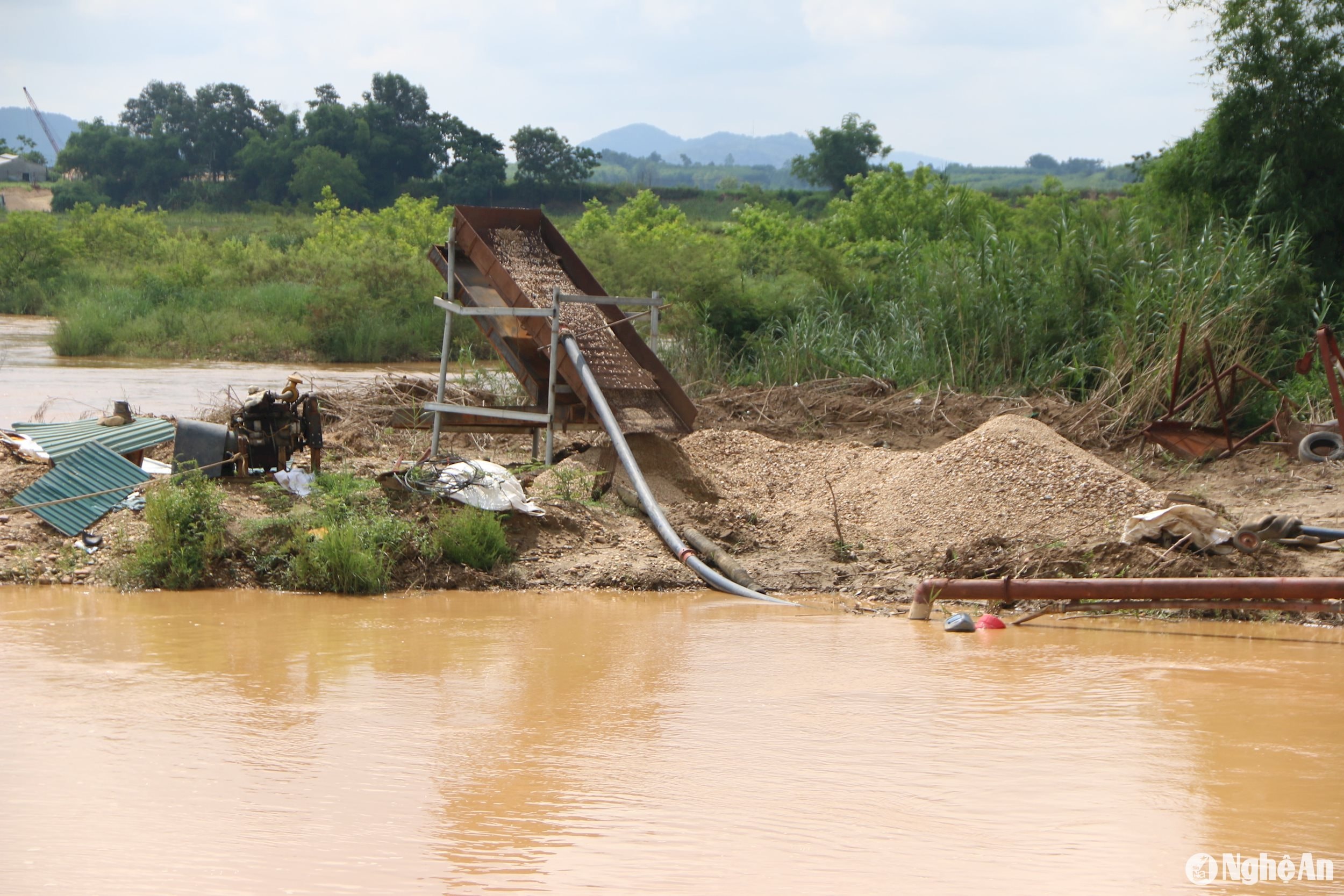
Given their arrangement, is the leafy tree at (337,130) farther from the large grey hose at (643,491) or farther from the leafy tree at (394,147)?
the large grey hose at (643,491)

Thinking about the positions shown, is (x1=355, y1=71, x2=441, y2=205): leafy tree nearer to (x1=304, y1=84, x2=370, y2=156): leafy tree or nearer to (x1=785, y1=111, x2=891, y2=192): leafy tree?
(x1=304, y1=84, x2=370, y2=156): leafy tree

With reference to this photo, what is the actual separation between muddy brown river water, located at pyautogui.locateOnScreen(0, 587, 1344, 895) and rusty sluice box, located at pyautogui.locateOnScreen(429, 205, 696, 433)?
282 cm

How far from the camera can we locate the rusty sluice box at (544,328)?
10281mm

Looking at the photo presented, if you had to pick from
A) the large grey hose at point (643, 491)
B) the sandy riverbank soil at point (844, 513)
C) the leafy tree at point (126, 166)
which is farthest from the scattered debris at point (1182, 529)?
the leafy tree at point (126, 166)

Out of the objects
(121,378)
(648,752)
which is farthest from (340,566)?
(121,378)

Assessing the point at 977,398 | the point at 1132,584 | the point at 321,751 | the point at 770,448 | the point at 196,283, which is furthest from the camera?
the point at 196,283

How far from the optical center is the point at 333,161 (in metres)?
76.0

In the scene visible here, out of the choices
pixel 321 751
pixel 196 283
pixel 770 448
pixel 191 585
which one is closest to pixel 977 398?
pixel 770 448

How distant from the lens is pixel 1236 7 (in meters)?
16.3

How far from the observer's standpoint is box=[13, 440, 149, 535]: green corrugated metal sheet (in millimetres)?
9117

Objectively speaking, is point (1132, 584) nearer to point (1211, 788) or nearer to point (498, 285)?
point (1211, 788)

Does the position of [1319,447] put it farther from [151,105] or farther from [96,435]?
[151,105]

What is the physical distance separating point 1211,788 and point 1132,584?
2.37 m

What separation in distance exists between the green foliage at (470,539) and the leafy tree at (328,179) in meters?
69.0
